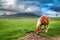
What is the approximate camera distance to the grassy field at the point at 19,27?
348cm

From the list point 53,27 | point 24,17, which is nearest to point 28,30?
point 24,17

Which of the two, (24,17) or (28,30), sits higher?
(24,17)

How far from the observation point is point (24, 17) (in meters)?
3.61

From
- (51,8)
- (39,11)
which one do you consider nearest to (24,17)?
(39,11)

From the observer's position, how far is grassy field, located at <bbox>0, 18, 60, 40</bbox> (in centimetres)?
348

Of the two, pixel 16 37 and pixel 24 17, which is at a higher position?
pixel 24 17

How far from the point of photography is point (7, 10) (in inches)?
142

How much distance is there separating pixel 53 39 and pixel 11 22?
89cm

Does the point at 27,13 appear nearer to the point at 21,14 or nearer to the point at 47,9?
the point at 21,14

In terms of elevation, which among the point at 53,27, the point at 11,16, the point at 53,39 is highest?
the point at 11,16

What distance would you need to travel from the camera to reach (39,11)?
143 inches

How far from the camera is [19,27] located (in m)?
3.55

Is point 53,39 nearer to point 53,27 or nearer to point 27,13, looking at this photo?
point 53,27

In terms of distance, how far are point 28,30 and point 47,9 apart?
1.89ft
